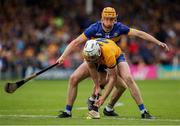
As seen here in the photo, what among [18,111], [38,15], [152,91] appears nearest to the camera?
[18,111]

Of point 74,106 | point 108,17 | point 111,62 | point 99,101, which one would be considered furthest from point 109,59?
point 74,106

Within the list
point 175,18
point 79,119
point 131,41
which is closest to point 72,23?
point 131,41

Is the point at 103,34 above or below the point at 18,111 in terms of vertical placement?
above

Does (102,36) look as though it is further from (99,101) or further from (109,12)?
(99,101)

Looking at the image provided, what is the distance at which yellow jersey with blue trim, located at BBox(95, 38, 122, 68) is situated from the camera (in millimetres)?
15391

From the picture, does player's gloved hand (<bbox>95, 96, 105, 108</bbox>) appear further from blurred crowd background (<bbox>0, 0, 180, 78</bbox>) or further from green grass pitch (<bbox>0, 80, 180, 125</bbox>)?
blurred crowd background (<bbox>0, 0, 180, 78</bbox>)

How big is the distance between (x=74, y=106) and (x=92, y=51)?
526cm

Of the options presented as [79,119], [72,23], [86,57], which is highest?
[72,23]

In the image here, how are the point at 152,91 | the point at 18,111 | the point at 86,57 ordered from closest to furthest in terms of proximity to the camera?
the point at 86,57
the point at 18,111
the point at 152,91

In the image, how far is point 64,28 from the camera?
37.5 meters

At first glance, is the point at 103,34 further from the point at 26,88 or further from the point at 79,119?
the point at 26,88

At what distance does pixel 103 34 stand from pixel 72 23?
2203cm

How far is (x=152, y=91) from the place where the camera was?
90.7 ft

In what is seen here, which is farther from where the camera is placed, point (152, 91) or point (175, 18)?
point (175, 18)
